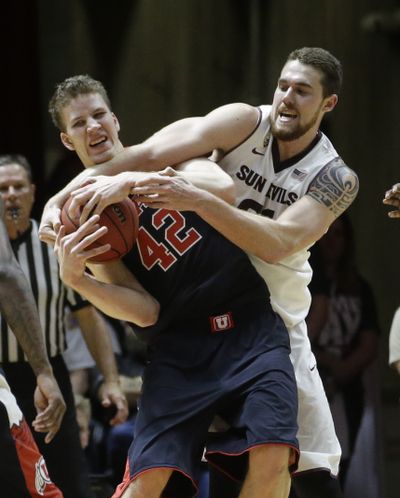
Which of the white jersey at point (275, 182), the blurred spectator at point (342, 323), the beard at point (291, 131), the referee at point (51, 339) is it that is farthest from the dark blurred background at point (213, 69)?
the beard at point (291, 131)

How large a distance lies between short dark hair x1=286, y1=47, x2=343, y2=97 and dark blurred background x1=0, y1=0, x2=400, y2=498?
3.95 meters

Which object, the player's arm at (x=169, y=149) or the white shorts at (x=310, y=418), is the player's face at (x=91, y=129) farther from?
the white shorts at (x=310, y=418)

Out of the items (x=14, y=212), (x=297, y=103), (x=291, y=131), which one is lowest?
(x=14, y=212)

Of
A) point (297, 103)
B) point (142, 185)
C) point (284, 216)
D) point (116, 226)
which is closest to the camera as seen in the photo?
point (142, 185)

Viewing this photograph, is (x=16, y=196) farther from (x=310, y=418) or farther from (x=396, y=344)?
(x=310, y=418)

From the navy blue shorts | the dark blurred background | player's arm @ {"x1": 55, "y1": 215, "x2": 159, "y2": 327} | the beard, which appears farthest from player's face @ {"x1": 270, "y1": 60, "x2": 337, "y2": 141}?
the dark blurred background

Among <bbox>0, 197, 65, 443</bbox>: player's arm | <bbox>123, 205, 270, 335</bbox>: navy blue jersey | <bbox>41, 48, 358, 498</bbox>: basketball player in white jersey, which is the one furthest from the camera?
<bbox>0, 197, 65, 443</bbox>: player's arm

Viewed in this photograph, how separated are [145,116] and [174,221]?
15.9 feet

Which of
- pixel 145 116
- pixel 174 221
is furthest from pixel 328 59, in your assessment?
pixel 145 116

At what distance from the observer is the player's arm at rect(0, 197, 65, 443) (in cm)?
526

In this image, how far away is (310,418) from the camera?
5.36m

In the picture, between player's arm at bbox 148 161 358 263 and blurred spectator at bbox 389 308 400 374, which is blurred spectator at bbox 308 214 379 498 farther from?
player's arm at bbox 148 161 358 263

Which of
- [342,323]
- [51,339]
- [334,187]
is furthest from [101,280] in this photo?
[342,323]

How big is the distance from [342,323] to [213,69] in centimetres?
292
